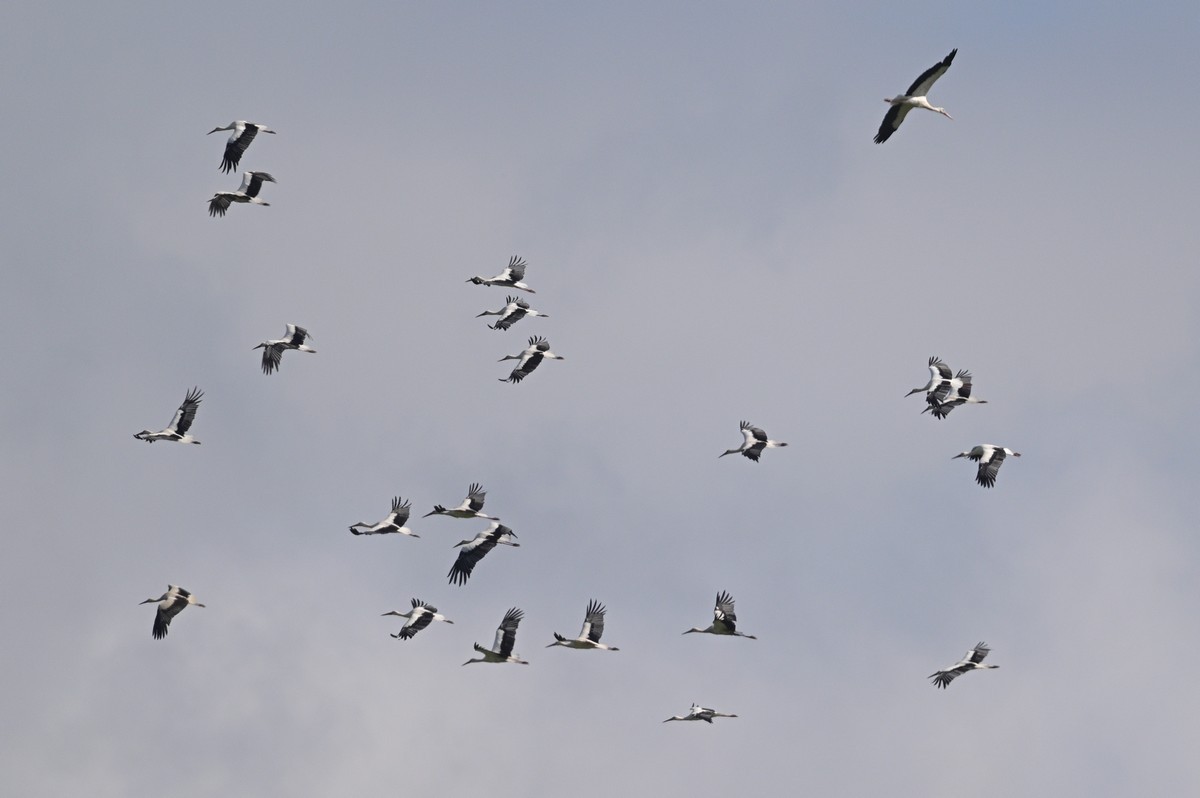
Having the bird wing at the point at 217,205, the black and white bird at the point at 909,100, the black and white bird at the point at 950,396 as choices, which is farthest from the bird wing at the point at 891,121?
the bird wing at the point at 217,205

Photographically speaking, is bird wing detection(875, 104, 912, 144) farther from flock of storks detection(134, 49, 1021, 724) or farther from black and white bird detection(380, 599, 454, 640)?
black and white bird detection(380, 599, 454, 640)

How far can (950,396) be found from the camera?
74188 mm

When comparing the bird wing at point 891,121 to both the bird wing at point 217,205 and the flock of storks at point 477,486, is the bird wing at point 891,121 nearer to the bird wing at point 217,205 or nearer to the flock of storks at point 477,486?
the flock of storks at point 477,486

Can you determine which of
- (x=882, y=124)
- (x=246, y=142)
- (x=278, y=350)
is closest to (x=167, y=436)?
(x=278, y=350)

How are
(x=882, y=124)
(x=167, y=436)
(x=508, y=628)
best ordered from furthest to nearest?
(x=167, y=436) → (x=508, y=628) → (x=882, y=124)

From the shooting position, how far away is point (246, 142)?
7212cm

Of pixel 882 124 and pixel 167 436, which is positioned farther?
pixel 167 436

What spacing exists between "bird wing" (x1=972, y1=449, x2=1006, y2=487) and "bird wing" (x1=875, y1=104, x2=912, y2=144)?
14.3m

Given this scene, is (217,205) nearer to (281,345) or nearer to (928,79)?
(281,345)

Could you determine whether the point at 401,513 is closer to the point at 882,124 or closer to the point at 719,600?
the point at 719,600

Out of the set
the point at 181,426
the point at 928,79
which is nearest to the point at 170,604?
the point at 181,426

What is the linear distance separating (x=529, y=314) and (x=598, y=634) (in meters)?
14.3

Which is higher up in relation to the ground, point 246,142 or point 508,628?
point 246,142

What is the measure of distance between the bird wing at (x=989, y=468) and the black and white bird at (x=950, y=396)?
1.91 metres
